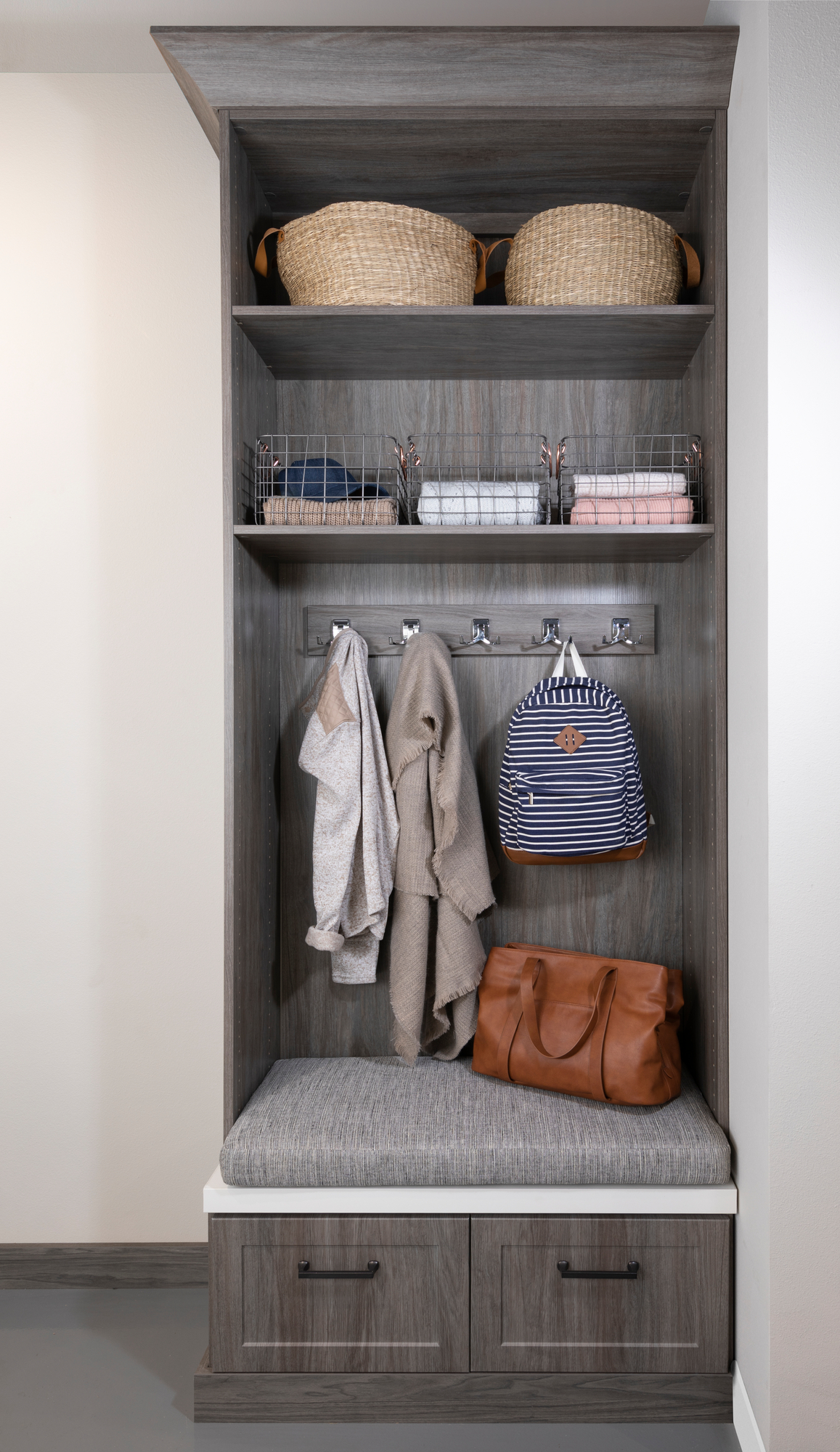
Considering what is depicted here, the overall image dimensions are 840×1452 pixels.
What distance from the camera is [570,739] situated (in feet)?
6.10

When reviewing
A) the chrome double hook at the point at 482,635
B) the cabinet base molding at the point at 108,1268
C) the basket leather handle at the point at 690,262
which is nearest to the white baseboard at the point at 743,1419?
the cabinet base molding at the point at 108,1268

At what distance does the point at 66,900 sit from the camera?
2.14 meters

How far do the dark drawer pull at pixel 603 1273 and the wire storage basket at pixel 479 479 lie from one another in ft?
4.74

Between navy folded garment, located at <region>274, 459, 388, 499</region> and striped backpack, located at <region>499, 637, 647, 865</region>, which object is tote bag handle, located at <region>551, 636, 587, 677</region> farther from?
navy folded garment, located at <region>274, 459, 388, 499</region>

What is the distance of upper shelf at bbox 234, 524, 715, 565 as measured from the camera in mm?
1752

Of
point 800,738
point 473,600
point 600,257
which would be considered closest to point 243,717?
point 473,600

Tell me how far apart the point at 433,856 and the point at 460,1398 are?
1.02 m

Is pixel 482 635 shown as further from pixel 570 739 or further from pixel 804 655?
pixel 804 655

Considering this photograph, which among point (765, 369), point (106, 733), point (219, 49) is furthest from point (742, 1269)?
point (219, 49)

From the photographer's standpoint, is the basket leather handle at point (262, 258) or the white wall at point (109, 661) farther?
the white wall at point (109, 661)

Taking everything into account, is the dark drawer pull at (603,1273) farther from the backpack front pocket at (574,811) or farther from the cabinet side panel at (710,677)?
the backpack front pocket at (574,811)

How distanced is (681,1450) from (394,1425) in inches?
20.6

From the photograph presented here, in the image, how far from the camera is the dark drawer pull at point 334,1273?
5.45 feet

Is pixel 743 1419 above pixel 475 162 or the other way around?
the other way around
